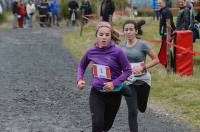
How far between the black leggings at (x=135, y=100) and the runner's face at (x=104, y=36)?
93cm

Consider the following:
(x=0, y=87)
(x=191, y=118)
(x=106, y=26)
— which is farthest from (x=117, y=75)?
(x=0, y=87)

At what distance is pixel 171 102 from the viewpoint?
10.2 meters

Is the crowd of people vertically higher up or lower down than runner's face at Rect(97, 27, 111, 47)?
lower down

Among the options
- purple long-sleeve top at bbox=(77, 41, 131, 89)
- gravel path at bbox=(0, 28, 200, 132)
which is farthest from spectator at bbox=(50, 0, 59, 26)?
purple long-sleeve top at bbox=(77, 41, 131, 89)

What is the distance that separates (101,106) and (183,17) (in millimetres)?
8433

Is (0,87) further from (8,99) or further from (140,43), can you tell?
(140,43)

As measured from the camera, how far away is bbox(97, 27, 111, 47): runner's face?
625 centimetres

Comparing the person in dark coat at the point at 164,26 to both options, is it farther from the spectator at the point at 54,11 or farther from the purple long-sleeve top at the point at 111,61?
the spectator at the point at 54,11

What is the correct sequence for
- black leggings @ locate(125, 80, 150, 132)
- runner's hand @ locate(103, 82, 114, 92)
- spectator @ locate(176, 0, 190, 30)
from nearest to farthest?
runner's hand @ locate(103, 82, 114, 92) → black leggings @ locate(125, 80, 150, 132) → spectator @ locate(176, 0, 190, 30)

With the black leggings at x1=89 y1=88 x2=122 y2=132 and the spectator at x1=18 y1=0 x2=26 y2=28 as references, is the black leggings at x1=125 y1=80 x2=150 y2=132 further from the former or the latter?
the spectator at x1=18 y1=0 x2=26 y2=28

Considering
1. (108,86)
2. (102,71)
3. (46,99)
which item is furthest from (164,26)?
(108,86)

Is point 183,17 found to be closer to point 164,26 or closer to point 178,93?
point 164,26

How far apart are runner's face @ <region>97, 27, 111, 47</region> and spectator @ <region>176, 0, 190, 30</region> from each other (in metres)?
8.35

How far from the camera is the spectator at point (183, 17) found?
14.4 m
